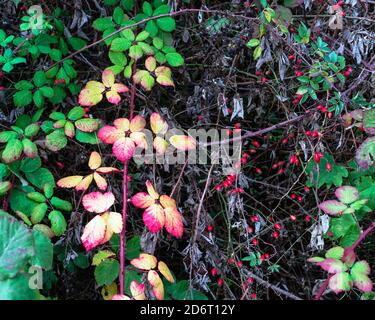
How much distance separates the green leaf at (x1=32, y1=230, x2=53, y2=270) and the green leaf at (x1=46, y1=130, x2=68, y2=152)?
27 centimetres

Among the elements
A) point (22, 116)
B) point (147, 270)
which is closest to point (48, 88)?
point (22, 116)

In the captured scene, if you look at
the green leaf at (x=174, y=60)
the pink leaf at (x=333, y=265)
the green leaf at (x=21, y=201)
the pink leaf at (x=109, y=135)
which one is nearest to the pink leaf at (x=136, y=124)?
the pink leaf at (x=109, y=135)

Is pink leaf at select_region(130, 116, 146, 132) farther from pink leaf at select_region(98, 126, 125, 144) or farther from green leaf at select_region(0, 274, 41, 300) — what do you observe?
green leaf at select_region(0, 274, 41, 300)

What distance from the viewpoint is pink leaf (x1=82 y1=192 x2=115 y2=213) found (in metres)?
1.25

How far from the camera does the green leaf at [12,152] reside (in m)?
1.33

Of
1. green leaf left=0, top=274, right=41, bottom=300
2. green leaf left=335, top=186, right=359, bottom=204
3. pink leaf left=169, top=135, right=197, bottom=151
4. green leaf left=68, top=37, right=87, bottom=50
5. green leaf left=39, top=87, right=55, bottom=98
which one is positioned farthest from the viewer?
green leaf left=68, top=37, right=87, bottom=50

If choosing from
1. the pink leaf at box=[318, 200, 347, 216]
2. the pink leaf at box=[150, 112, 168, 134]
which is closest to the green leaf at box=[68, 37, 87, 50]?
the pink leaf at box=[150, 112, 168, 134]

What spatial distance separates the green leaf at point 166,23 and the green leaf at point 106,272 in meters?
0.75

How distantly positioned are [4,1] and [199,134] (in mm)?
806

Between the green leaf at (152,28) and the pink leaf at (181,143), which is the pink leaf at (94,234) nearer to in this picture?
the pink leaf at (181,143)

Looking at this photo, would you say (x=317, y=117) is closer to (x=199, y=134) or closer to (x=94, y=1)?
(x=199, y=134)

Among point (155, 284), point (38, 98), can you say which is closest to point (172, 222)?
point (155, 284)

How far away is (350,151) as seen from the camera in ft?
5.58

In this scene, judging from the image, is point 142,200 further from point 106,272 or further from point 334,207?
point 334,207
